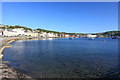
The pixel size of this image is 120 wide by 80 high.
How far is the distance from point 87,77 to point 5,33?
12334 centimetres

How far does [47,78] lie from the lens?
29.7ft

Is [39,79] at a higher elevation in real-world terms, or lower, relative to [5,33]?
→ lower

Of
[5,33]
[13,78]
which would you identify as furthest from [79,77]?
[5,33]

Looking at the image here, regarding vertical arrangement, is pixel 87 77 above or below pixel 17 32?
below

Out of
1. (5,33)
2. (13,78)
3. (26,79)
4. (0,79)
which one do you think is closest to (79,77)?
(26,79)

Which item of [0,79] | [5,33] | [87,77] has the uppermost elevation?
[5,33]

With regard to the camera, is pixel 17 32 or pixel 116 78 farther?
pixel 17 32

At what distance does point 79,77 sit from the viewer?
9508 mm

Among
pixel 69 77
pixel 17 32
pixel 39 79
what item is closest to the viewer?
pixel 39 79

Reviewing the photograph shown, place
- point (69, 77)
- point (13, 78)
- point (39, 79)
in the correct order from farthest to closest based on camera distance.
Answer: point (69, 77), point (39, 79), point (13, 78)

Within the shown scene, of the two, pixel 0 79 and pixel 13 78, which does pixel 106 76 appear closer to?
pixel 13 78

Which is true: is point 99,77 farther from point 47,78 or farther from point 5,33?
point 5,33

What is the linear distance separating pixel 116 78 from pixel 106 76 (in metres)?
0.86

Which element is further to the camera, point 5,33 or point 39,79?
point 5,33
